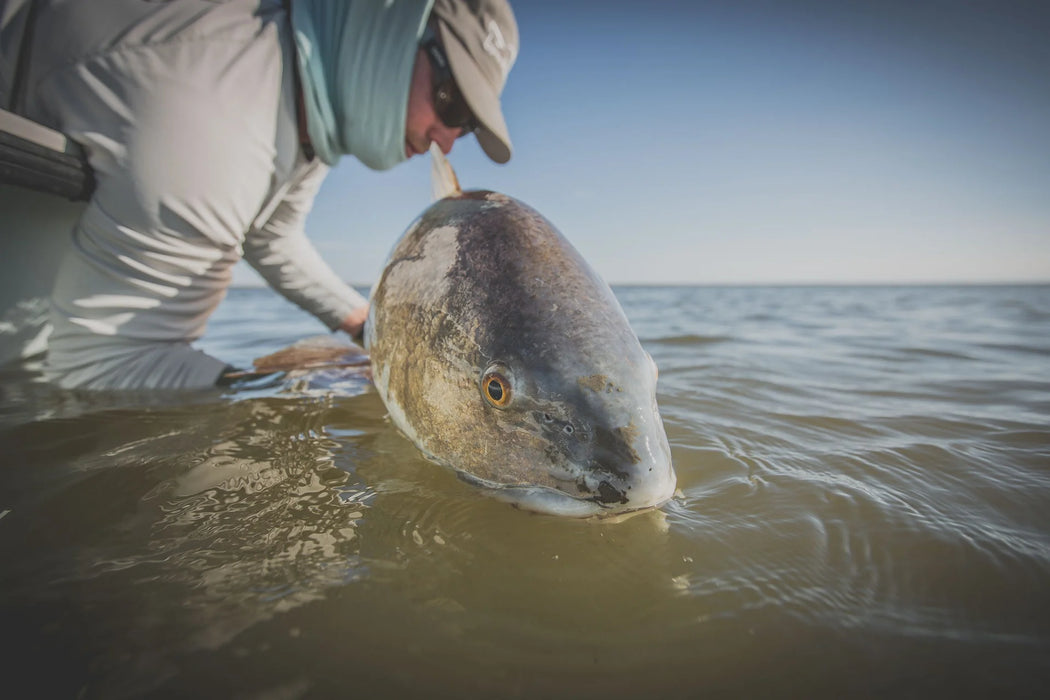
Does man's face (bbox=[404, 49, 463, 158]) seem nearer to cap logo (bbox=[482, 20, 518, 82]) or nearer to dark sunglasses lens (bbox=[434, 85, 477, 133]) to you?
dark sunglasses lens (bbox=[434, 85, 477, 133])

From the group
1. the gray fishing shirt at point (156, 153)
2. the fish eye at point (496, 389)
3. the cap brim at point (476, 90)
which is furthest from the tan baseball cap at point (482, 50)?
the fish eye at point (496, 389)

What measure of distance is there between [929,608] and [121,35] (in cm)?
376

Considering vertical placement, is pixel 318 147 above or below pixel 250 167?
above

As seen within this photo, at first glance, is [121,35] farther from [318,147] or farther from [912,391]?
[912,391]

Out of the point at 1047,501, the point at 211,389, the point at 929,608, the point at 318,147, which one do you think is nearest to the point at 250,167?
the point at 318,147

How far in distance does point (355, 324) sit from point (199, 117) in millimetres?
2369

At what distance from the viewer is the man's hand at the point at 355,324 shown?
4289 millimetres

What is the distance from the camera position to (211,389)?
280 centimetres

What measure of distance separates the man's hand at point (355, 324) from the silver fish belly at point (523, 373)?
2525 millimetres

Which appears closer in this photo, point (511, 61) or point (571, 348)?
→ point (571, 348)


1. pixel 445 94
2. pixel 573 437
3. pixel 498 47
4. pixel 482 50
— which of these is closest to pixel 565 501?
pixel 573 437

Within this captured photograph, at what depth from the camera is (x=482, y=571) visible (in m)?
1.26

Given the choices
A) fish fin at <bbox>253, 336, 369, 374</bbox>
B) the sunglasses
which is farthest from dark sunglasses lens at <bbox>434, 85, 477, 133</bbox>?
fish fin at <bbox>253, 336, 369, 374</bbox>

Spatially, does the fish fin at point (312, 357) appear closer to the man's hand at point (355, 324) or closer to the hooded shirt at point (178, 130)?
the hooded shirt at point (178, 130)
